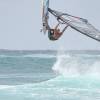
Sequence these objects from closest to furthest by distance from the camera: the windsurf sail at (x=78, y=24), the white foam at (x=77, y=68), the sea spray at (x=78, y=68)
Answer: the windsurf sail at (x=78, y=24) → the sea spray at (x=78, y=68) → the white foam at (x=77, y=68)

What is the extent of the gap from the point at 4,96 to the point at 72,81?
7962 mm

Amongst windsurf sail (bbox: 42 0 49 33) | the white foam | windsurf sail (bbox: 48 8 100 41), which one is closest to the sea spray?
the white foam

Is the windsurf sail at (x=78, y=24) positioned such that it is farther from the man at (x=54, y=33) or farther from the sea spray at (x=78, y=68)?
the sea spray at (x=78, y=68)

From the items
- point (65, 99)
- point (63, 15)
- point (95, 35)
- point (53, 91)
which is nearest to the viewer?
point (95, 35)

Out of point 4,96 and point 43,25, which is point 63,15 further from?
point 4,96

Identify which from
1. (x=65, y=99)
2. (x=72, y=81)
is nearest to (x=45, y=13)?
(x=65, y=99)

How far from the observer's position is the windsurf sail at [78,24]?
58.5 ft

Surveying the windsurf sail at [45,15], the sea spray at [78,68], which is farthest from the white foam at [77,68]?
the windsurf sail at [45,15]

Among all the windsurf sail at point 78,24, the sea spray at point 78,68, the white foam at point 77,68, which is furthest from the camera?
the white foam at point 77,68

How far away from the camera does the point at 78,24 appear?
18703mm

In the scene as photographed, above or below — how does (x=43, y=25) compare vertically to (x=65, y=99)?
above

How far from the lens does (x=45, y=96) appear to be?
28062 millimetres

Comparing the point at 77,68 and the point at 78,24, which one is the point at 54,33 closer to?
the point at 78,24

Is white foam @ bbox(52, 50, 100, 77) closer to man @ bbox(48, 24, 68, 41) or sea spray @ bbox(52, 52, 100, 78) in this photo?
sea spray @ bbox(52, 52, 100, 78)
